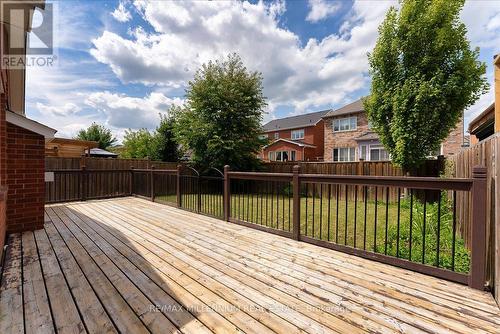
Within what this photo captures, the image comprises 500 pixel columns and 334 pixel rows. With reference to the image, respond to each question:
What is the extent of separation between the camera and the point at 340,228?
4844mm

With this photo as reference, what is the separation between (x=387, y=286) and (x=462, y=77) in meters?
7.95

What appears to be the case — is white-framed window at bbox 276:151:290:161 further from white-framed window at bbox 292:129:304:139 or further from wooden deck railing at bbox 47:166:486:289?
wooden deck railing at bbox 47:166:486:289

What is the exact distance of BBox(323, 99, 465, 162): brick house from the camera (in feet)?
52.1

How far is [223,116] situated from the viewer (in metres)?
10.9

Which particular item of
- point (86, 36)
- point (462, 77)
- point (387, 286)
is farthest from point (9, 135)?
point (462, 77)

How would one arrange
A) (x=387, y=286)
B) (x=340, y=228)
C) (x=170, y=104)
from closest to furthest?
(x=387, y=286) < (x=340, y=228) < (x=170, y=104)

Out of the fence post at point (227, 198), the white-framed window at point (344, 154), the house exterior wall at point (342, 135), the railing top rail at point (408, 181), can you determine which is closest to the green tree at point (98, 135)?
the house exterior wall at point (342, 135)

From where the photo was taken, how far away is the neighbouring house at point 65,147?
10234 millimetres

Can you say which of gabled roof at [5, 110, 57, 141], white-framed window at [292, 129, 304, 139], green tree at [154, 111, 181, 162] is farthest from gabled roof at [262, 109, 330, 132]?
gabled roof at [5, 110, 57, 141]

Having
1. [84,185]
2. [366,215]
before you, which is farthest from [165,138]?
[366,215]

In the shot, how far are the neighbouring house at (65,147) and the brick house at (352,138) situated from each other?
16923mm

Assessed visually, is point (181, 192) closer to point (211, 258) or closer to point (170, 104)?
point (211, 258)

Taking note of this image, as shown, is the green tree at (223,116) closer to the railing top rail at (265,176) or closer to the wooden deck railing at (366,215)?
the wooden deck railing at (366,215)

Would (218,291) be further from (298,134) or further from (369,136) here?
(298,134)
